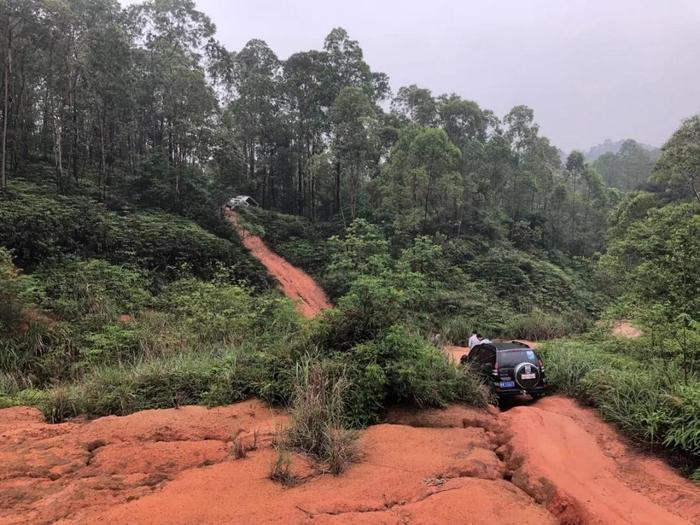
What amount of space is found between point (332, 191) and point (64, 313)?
24581mm

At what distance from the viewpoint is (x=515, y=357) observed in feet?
29.3

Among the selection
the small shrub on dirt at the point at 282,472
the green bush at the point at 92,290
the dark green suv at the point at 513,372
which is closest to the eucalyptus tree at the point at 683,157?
the dark green suv at the point at 513,372

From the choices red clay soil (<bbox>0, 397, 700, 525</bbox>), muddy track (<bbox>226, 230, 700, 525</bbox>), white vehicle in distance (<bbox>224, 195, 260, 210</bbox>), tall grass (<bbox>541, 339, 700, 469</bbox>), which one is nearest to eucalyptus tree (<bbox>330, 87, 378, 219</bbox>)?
white vehicle in distance (<bbox>224, 195, 260, 210</bbox>)

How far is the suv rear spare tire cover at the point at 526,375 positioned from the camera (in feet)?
28.5

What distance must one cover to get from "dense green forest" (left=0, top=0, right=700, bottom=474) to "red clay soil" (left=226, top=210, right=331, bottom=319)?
86cm

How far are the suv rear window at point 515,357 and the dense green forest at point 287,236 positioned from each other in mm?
673

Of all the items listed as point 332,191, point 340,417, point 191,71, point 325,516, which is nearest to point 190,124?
point 191,71

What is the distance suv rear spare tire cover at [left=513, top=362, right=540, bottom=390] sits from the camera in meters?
8.67

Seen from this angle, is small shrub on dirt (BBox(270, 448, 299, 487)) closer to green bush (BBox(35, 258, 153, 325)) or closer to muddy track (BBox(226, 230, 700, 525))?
muddy track (BBox(226, 230, 700, 525))

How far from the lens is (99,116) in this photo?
24125 millimetres

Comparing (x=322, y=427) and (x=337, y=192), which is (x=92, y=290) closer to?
(x=322, y=427)

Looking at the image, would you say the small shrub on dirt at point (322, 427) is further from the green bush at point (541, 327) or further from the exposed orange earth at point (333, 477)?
the green bush at point (541, 327)

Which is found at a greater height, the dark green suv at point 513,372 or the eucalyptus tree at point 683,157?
the eucalyptus tree at point 683,157

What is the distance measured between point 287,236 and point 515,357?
20.8 m
